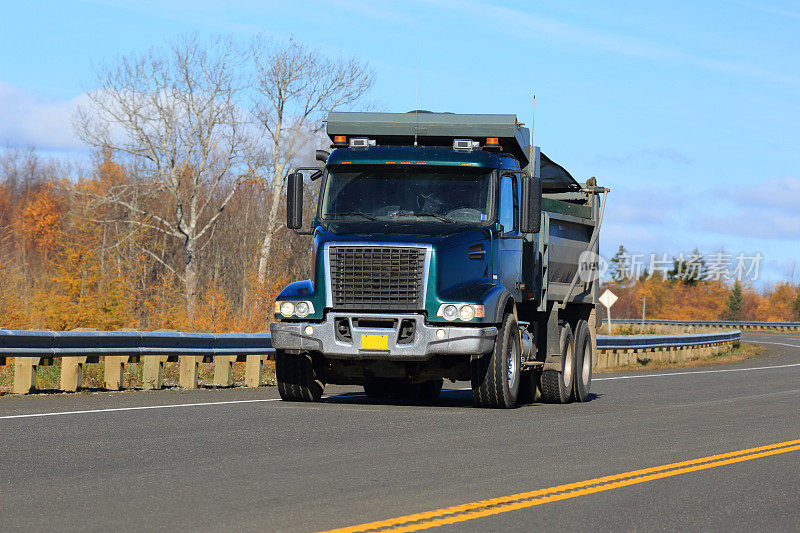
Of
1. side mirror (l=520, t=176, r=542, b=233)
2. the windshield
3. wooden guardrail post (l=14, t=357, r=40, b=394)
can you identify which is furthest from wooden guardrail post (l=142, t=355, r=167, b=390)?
side mirror (l=520, t=176, r=542, b=233)

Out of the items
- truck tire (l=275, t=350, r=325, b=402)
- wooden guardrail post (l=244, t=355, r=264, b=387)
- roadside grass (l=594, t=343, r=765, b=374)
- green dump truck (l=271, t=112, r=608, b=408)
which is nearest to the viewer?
green dump truck (l=271, t=112, r=608, b=408)

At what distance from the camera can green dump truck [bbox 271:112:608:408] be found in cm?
1303

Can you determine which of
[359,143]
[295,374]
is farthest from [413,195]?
[295,374]

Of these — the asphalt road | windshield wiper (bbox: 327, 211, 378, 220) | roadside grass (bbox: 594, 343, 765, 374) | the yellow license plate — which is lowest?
roadside grass (bbox: 594, 343, 765, 374)

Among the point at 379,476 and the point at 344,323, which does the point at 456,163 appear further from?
the point at 379,476

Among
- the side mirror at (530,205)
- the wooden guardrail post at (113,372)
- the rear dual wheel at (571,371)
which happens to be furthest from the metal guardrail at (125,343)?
the side mirror at (530,205)

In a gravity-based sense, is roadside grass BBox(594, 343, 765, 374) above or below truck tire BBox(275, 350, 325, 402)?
below

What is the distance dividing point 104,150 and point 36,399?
32823 millimetres

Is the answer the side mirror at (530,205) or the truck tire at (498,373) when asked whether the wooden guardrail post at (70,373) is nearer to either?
the truck tire at (498,373)

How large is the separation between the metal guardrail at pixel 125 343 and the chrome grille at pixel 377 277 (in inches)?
→ 150

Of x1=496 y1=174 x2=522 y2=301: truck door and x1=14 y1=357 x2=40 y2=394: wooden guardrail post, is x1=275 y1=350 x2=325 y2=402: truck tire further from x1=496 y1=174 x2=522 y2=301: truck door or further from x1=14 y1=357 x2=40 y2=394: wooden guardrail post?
x1=14 y1=357 x2=40 y2=394: wooden guardrail post

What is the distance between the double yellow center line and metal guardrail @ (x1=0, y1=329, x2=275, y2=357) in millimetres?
8548

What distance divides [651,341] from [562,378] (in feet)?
60.8

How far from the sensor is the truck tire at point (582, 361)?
55.2 feet
